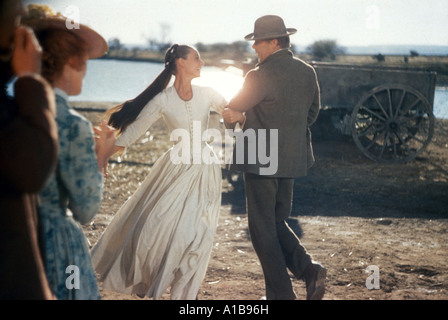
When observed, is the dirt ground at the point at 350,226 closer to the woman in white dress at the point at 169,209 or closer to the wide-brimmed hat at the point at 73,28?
the woman in white dress at the point at 169,209

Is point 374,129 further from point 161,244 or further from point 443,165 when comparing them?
point 161,244

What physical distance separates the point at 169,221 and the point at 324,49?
105ft

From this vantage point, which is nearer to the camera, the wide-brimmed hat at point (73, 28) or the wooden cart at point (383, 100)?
the wide-brimmed hat at point (73, 28)

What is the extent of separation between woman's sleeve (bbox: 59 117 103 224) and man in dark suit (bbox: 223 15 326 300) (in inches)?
67.6

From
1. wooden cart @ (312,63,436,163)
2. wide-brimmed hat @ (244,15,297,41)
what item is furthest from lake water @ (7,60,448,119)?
wide-brimmed hat @ (244,15,297,41)

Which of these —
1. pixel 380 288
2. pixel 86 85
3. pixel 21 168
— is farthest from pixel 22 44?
pixel 86 85

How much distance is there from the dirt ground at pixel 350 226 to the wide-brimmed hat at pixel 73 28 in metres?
2.15

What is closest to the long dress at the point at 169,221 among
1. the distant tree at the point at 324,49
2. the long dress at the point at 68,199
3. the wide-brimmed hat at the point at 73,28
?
the long dress at the point at 68,199

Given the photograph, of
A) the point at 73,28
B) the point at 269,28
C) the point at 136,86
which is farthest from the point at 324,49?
the point at 73,28

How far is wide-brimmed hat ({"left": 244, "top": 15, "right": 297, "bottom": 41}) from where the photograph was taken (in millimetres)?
3965

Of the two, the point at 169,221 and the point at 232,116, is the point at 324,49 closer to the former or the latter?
the point at 232,116

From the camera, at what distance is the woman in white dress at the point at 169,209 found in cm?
372

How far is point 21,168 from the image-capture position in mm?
1673

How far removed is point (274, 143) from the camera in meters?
3.93
